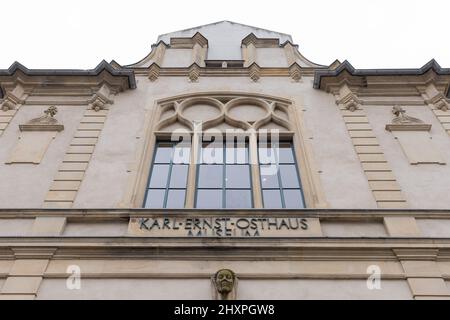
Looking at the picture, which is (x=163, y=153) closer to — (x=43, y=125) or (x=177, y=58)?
(x=43, y=125)

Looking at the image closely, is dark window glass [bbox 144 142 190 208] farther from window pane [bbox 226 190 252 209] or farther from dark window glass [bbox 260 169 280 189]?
dark window glass [bbox 260 169 280 189]

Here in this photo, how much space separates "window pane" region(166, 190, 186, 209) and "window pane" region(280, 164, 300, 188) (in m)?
2.57

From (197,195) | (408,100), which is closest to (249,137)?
(197,195)

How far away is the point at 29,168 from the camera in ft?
37.9

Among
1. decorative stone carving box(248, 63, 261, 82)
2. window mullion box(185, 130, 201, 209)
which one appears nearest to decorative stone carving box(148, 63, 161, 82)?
decorative stone carving box(248, 63, 261, 82)

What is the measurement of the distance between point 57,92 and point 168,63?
467cm

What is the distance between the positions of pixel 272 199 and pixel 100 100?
6.42 meters

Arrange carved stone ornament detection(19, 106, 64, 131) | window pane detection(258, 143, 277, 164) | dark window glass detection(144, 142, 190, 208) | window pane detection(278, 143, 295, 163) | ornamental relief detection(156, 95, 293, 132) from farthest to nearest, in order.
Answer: ornamental relief detection(156, 95, 293, 132) < carved stone ornament detection(19, 106, 64, 131) < window pane detection(278, 143, 295, 163) < window pane detection(258, 143, 277, 164) < dark window glass detection(144, 142, 190, 208)

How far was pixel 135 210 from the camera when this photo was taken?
979cm

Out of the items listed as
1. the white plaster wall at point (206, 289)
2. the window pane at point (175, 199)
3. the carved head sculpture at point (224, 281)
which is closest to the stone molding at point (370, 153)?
the white plaster wall at point (206, 289)

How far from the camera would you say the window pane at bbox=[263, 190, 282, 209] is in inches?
431

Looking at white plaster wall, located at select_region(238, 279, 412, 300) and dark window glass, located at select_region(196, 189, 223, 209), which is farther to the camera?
dark window glass, located at select_region(196, 189, 223, 209)

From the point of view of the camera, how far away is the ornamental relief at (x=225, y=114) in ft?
45.2

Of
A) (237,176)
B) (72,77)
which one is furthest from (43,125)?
(237,176)
